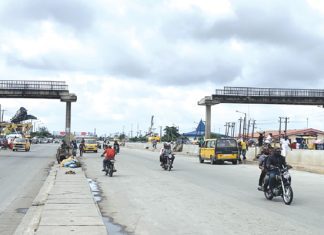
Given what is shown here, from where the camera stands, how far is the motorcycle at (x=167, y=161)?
27.7 metres

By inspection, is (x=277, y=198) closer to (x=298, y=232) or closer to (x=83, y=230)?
(x=298, y=232)

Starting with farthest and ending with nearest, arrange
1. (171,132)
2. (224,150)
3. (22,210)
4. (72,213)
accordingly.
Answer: (171,132) → (224,150) → (22,210) → (72,213)

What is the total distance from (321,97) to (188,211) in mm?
56097

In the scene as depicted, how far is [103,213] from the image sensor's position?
11781 mm

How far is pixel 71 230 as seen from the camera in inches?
348

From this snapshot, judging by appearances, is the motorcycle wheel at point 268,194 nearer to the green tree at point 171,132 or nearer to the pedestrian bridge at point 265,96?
the pedestrian bridge at point 265,96

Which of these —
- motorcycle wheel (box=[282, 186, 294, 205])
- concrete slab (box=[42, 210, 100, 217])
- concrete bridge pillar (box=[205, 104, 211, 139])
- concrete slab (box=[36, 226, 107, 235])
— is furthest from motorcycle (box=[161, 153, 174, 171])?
concrete bridge pillar (box=[205, 104, 211, 139])

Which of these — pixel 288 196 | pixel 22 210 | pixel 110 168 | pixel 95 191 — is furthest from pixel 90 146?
pixel 288 196

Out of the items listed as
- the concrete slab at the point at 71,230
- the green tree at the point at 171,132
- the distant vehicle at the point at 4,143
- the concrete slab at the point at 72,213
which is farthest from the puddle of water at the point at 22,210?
the green tree at the point at 171,132

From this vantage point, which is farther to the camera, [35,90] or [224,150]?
[35,90]

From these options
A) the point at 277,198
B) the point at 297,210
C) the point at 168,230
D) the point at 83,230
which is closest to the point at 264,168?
the point at 277,198

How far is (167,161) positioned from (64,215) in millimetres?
17654

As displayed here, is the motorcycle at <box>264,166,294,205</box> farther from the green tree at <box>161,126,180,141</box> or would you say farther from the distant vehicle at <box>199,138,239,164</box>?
the green tree at <box>161,126,180,141</box>

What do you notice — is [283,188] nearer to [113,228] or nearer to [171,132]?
[113,228]
